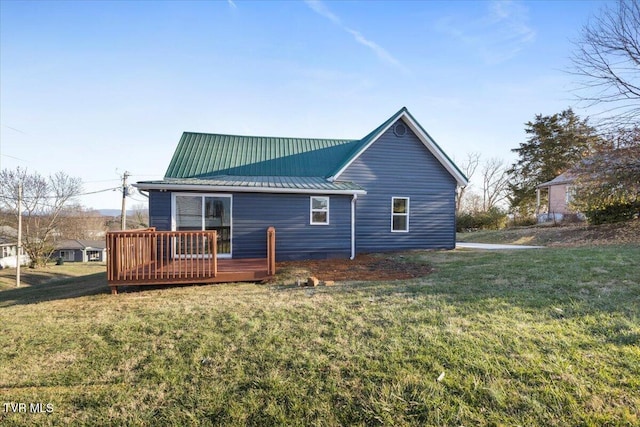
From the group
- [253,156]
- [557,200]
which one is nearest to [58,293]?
[253,156]

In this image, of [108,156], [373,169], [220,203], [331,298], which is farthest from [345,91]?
[108,156]

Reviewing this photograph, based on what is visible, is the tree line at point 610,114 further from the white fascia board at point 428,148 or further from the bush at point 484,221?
the bush at point 484,221

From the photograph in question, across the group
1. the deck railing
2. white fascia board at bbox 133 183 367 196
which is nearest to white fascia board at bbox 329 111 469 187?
white fascia board at bbox 133 183 367 196

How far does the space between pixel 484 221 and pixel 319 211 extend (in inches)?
778

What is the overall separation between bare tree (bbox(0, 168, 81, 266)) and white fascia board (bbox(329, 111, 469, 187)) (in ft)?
114

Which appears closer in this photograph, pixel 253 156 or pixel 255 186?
pixel 255 186

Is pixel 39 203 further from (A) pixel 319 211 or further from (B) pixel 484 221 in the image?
(B) pixel 484 221

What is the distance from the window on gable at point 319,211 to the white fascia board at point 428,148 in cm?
126

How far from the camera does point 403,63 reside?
1233 cm

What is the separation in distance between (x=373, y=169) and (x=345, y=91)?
4385mm

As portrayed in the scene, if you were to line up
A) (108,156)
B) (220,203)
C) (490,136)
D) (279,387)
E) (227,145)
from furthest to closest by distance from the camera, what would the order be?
(108,156), (490,136), (227,145), (220,203), (279,387)

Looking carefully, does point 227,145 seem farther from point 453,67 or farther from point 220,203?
point 453,67

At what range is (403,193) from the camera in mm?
12836

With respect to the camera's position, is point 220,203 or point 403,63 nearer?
point 220,203
